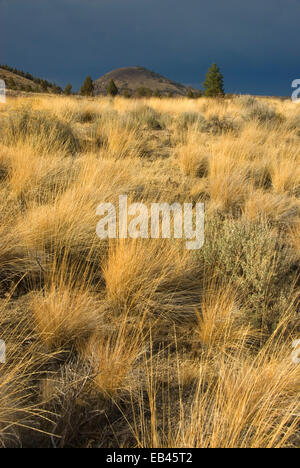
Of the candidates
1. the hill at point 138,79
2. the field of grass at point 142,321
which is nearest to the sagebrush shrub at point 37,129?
the field of grass at point 142,321

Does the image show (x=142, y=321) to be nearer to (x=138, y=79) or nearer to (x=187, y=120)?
(x=187, y=120)

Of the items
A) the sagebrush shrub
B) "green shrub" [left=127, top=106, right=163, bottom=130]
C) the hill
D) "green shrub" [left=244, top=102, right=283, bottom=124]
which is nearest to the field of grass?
the sagebrush shrub

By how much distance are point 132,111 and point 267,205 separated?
5.58m

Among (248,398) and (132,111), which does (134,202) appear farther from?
(132,111)

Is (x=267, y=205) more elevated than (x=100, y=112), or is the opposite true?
(x=100, y=112)

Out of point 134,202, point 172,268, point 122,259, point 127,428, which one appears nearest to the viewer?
point 127,428

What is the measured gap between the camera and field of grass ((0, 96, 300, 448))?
1224mm

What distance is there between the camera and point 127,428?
126 cm

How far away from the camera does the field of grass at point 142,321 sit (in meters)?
1.22

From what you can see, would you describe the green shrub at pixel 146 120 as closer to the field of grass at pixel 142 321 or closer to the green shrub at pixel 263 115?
the green shrub at pixel 263 115

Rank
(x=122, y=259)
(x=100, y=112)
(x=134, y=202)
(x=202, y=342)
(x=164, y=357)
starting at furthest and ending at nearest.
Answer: (x=100, y=112) → (x=134, y=202) → (x=122, y=259) → (x=202, y=342) → (x=164, y=357)

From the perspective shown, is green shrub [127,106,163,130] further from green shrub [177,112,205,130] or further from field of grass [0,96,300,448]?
field of grass [0,96,300,448]

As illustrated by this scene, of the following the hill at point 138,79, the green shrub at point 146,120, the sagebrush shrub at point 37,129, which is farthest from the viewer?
the hill at point 138,79
